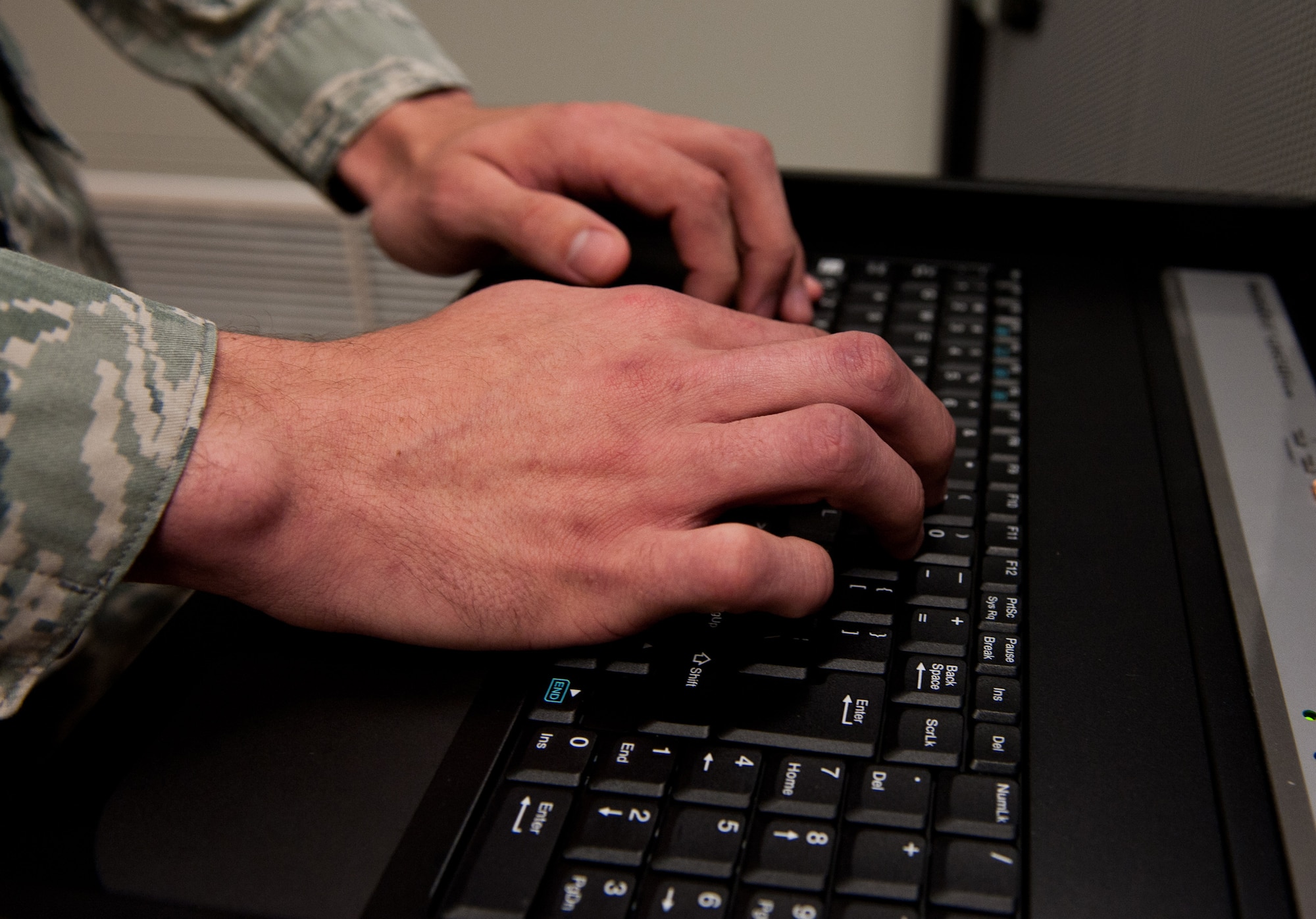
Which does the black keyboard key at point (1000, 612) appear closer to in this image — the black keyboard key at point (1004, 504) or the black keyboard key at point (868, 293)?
the black keyboard key at point (1004, 504)

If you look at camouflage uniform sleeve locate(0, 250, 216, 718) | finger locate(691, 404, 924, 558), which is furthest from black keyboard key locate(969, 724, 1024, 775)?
camouflage uniform sleeve locate(0, 250, 216, 718)

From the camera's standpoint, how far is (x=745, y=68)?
1228 millimetres

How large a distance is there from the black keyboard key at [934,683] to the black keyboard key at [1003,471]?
5.6 inches

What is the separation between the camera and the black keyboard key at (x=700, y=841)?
32 centimetres

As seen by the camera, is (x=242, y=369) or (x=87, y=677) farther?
(x=87, y=677)

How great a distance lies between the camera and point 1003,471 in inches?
20.1

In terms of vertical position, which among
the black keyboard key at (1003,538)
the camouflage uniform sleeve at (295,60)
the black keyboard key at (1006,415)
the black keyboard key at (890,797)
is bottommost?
the black keyboard key at (890,797)

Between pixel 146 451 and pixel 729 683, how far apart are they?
25 cm

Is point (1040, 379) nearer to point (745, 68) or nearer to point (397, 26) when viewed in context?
point (397, 26)

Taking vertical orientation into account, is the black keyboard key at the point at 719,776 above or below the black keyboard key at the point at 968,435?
below

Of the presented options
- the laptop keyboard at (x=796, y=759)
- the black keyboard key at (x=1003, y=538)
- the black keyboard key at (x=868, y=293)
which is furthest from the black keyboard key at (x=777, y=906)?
the black keyboard key at (x=868, y=293)

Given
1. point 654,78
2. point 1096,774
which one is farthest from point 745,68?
point 1096,774

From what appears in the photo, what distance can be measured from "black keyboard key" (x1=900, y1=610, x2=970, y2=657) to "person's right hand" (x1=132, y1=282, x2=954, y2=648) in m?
0.04

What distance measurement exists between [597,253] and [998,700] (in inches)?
13.6
